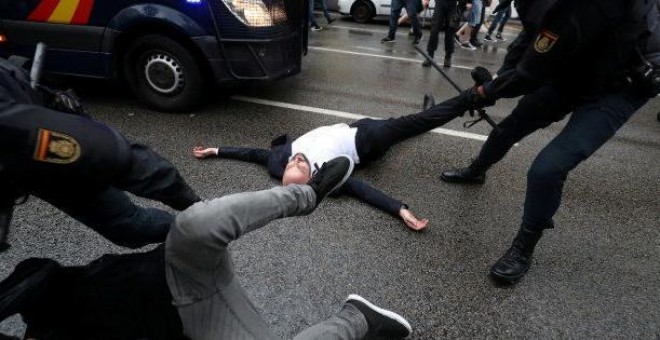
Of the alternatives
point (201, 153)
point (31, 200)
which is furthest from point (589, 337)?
point (31, 200)

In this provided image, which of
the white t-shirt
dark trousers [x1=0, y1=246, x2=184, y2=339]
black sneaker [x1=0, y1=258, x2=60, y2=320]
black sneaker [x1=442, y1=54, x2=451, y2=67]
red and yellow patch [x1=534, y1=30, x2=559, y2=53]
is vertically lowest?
black sneaker [x1=442, y1=54, x2=451, y2=67]

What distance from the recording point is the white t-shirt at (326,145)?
9.49 ft

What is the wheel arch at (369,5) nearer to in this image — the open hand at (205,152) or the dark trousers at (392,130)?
the dark trousers at (392,130)

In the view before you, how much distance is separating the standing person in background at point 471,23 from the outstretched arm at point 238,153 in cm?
590

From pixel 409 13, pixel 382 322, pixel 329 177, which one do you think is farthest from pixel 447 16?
pixel 382 322

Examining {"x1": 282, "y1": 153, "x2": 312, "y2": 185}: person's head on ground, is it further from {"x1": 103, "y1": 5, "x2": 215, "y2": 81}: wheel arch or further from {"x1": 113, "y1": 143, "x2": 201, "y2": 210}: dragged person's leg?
{"x1": 103, "y1": 5, "x2": 215, "y2": 81}: wheel arch

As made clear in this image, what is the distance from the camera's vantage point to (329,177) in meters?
1.99

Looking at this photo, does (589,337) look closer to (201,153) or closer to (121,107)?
(201,153)

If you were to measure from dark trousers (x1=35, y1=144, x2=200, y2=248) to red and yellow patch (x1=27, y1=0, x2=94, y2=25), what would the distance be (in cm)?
247

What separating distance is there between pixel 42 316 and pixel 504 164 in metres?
3.16

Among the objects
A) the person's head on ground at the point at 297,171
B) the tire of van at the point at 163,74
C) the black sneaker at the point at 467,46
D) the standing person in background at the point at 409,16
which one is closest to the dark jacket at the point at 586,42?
the person's head on ground at the point at 297,171

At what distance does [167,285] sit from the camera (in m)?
1.47

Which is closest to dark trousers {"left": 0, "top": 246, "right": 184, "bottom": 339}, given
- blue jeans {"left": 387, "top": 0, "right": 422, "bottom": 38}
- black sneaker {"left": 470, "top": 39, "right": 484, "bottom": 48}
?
blue jeans {"left": 387, "top": 0, "right": 422, "bottom": 38}

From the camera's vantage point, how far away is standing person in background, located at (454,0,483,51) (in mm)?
7883
